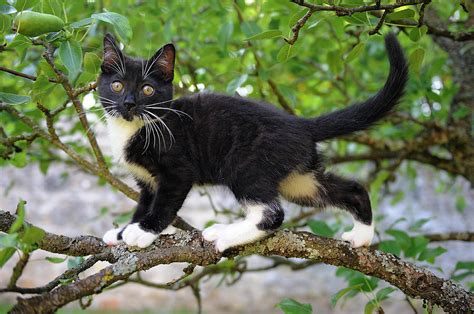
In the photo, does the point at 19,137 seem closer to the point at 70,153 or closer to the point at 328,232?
the point at 70,153

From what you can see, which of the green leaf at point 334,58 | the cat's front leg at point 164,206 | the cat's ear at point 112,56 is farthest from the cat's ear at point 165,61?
the green leaf at point 334,58

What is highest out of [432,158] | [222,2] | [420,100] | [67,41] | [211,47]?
[67,41]

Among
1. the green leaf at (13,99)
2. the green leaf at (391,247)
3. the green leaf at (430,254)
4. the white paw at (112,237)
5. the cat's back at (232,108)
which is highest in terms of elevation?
the green leaf at (13,99)

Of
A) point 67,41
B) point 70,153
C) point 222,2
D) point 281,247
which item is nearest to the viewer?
point 67,41

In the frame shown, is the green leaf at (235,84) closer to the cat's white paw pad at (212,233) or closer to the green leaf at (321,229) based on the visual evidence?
the cat's white paw pad at (212,233)

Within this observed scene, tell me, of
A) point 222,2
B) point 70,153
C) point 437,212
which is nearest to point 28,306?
point 70,153

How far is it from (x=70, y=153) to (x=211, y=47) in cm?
80

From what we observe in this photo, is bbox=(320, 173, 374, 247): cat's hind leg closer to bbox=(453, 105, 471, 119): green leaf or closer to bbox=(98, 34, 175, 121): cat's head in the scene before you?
bbox=(98, 34, 175, 121): cat's head

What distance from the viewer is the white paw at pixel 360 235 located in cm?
203

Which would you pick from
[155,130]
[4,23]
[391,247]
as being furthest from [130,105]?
[391,247]

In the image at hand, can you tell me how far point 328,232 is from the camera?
7.80 ft

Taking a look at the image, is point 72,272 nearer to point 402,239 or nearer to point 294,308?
point 294,308

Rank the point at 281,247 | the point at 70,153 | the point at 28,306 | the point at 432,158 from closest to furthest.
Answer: the point at 28,306 → the point at 281,247 → the point at 70,153 → the point at 432,158

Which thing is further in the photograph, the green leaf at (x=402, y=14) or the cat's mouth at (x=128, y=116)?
the cat's mouth at (x=128, y=116)
